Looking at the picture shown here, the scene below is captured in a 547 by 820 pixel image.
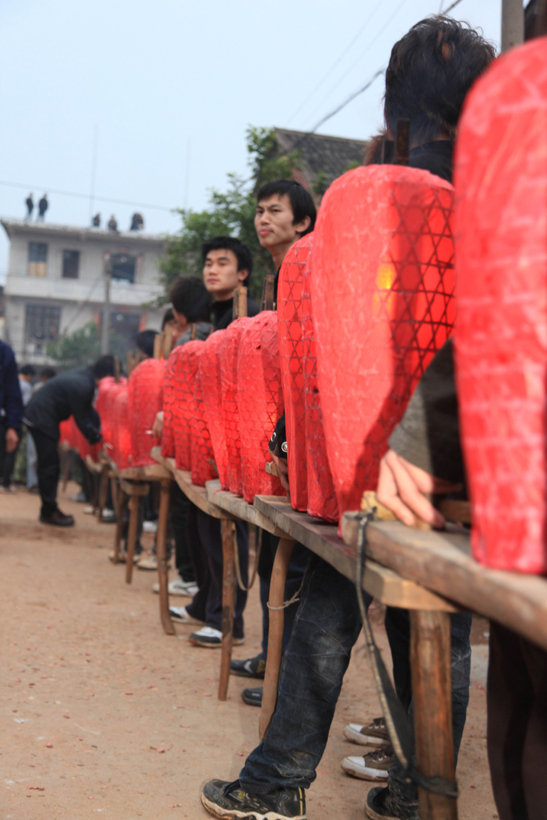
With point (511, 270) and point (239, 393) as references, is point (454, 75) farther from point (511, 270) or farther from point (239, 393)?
point (511, 270)

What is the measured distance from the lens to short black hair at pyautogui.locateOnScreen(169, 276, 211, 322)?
555 centimetres

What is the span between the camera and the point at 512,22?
3705mm

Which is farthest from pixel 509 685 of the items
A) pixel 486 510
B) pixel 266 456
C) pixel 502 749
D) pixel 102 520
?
pixel 102 520

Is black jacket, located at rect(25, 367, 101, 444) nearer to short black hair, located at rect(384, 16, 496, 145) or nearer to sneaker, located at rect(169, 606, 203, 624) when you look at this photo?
sneaker, located at rect(169, 606, 203, 624)

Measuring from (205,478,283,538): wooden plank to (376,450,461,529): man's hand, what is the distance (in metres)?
0.96

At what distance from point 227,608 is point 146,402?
1.77m

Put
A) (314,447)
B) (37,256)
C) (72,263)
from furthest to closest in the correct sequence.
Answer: (72,263)
(37,256)
(314,447)

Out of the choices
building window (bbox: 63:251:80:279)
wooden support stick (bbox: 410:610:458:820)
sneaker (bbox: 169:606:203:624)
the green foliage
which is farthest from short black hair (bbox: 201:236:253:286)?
building window (bbox: 63:251:80:279)

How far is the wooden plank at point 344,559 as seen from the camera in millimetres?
1148

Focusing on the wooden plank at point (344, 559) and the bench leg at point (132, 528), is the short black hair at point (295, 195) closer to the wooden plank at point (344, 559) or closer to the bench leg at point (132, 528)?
the wooden plank at point (344, 559)

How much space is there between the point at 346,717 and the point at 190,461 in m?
1.25

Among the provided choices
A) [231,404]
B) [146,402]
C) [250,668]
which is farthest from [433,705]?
[146,402]

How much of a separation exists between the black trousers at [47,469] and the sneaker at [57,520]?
0.14 feet

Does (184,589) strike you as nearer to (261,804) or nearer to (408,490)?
(261,804)
